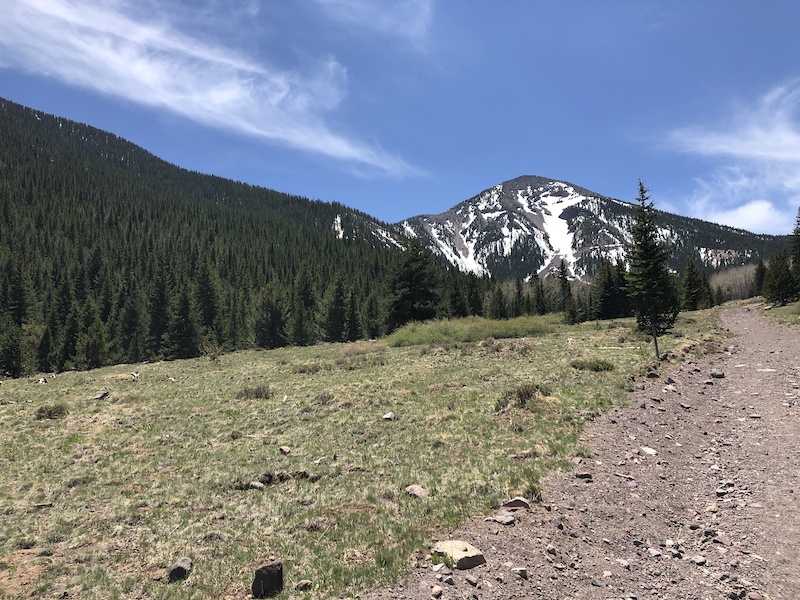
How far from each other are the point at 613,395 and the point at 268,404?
47.0ft

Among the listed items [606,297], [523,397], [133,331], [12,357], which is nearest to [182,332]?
[12,357]

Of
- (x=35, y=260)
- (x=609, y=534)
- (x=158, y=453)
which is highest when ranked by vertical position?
(x=35, y=260)

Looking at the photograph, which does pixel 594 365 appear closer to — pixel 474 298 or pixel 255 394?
pixel 255 394

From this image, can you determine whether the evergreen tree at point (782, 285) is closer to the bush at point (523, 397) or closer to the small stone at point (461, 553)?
the bush at point (523, 397)

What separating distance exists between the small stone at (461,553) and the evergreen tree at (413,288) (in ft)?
150

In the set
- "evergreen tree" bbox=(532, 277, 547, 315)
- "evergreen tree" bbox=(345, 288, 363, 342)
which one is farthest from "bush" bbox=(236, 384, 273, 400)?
"evergreen tree" bbox=(532, 277, 547, 315)

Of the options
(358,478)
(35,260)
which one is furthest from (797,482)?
(35,260)

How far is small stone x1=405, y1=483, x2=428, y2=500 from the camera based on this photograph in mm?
8625

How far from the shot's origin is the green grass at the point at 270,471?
6723mm

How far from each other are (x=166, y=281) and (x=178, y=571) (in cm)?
10458

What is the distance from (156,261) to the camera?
432 ft

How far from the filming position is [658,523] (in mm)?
7227

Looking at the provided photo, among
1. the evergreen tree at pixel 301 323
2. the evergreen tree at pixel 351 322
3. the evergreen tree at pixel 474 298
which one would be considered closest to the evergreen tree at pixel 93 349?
the evergreen tree at pixel 301 323

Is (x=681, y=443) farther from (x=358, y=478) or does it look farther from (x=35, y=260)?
(x=35, y=260)
